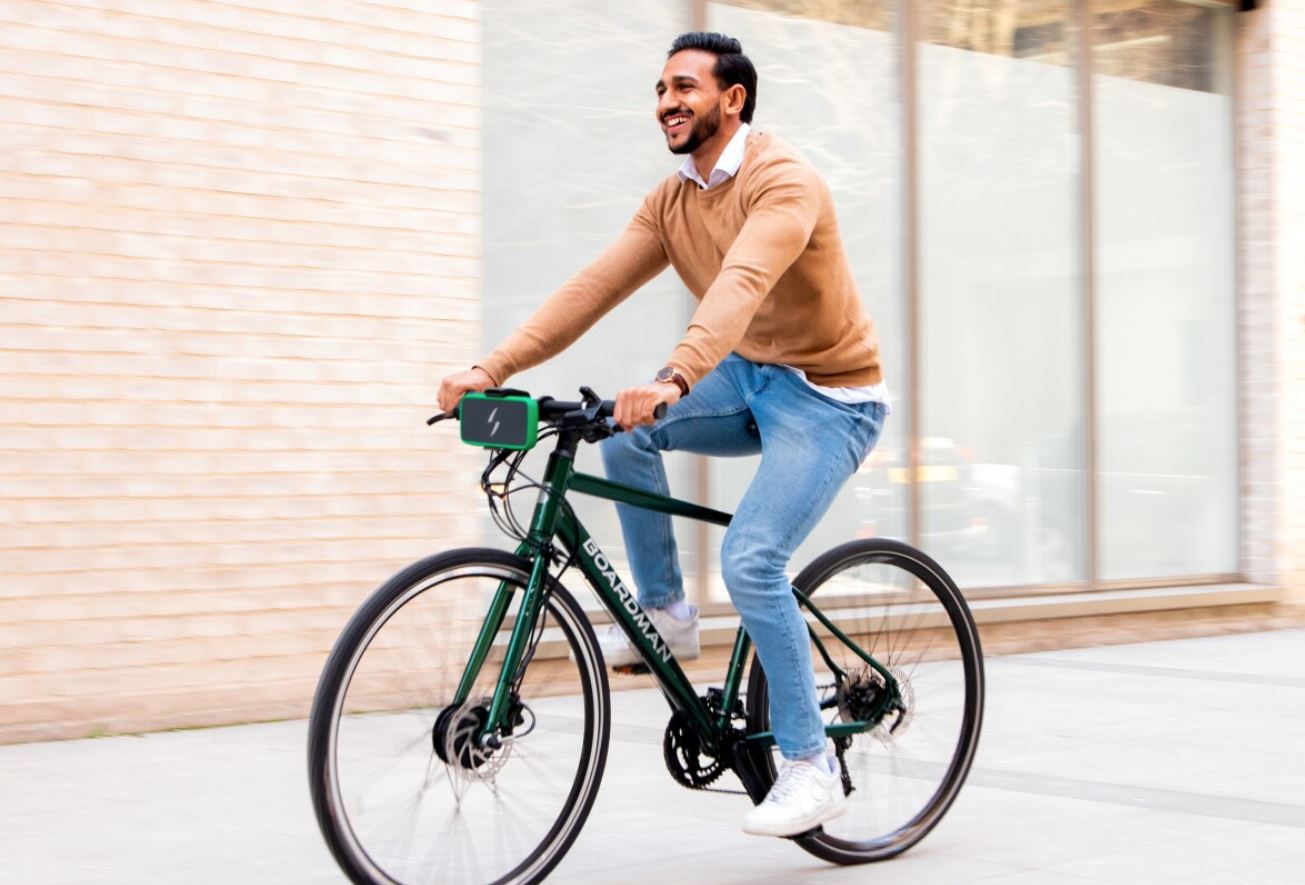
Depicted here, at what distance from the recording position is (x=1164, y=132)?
37.7ft

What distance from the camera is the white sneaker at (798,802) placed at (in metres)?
4.34

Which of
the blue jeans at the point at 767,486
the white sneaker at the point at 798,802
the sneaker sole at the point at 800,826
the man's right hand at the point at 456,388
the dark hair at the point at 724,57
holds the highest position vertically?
the dark hair at the point at 724,57

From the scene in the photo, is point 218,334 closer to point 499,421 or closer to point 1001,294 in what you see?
point 499,421

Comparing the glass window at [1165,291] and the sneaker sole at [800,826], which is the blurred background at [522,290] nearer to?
the glass window at [1165,291]

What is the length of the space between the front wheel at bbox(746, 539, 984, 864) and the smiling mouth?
1.17 metres

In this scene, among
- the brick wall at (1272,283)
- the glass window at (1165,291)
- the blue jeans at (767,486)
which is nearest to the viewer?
the blue jeans at (767,486)

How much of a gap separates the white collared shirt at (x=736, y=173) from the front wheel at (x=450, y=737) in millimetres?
887

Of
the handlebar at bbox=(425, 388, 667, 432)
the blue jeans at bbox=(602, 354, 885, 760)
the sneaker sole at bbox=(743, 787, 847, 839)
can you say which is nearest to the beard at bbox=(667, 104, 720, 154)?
the blue jeans at bbox=(602, 354, 885, 760)

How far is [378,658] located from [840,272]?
5.06 feet

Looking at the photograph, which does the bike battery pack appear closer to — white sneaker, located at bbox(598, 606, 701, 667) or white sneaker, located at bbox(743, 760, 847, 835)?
white sneaker, located at bbox(598, 606, 701, 667)

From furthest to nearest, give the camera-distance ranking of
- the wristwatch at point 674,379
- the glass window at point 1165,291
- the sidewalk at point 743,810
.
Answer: the glass window at point 1165,291 → the sidewalk at point 743,810 → the wristwatch at point 674,379

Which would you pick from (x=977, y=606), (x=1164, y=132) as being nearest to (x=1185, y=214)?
(x=1164, y=132)

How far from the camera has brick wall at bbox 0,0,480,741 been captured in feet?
22.2

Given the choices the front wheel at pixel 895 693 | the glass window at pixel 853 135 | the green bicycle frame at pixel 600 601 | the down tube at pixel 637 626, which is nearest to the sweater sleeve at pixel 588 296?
the green bicycle frame at pixel 600 601
